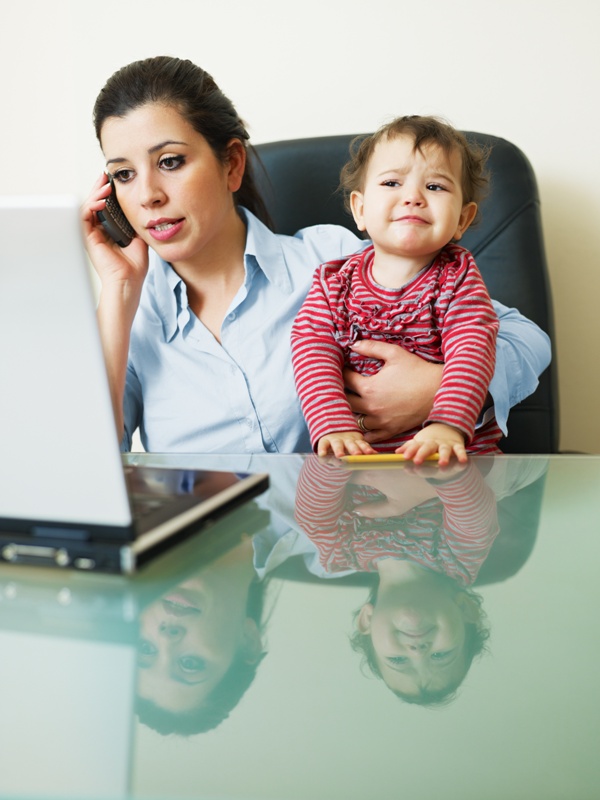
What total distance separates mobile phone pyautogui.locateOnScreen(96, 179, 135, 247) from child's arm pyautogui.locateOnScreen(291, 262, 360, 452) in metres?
0.36

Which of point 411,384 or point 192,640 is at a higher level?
point 411,384

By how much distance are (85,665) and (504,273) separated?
3.99 feet

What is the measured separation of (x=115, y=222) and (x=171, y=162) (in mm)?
151

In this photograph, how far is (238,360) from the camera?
1.37 metres

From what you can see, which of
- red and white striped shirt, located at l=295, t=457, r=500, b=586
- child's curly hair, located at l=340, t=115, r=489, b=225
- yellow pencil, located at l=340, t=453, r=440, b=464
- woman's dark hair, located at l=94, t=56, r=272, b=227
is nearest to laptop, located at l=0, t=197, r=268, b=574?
red and white striped shirt, located at l=295, t=457, r=500, b=586

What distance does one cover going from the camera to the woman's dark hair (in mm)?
1325

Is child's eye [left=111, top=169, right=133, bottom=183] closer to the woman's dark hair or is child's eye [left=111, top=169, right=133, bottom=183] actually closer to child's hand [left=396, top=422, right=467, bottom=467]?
the woman's dark hair

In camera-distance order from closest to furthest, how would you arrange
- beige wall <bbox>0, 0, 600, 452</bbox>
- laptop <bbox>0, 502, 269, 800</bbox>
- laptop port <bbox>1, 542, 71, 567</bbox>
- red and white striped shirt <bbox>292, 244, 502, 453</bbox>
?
laptop <bbox>0, 502, 269, 800</bbox>
laptop port <bbox>1, 542, 71, 567</bbox>
red and white striped shirt <bbox>292, 244, 502, 453</bbox>
beige wall <bbox>0, 0, 600, 452</bbox>

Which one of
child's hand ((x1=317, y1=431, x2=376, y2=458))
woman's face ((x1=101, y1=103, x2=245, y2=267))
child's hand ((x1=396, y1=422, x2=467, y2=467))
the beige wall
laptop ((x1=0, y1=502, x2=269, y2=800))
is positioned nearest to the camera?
laptop ((x1=0, y1=502, x2=269, y2=800))

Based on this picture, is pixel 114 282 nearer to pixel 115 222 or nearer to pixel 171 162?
pixel 115 222

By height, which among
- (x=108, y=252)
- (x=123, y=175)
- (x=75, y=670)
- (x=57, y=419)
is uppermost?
(x=123, y=175)

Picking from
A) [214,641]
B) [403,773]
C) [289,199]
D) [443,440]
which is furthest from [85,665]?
[289,199]

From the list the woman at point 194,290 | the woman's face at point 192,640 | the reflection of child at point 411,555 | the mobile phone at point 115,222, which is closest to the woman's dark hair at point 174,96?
the woman at point 194,290

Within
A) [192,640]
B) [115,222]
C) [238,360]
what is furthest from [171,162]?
[192,640]
